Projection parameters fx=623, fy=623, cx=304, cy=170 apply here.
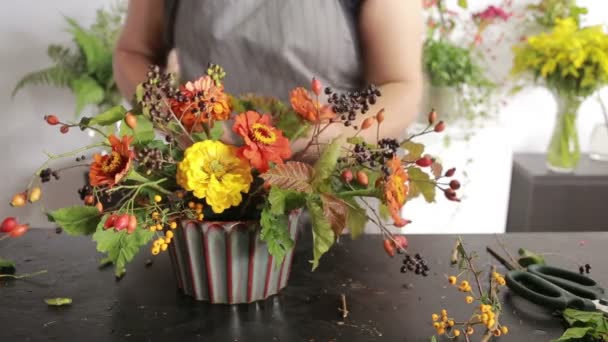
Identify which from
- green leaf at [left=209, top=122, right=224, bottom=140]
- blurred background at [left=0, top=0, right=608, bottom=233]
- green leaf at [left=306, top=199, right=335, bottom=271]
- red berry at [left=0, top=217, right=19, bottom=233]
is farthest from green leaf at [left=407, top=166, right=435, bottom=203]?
blurred background at [left=0, top=0, right=608, bottom=233]

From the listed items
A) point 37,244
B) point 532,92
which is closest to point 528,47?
point 532,92

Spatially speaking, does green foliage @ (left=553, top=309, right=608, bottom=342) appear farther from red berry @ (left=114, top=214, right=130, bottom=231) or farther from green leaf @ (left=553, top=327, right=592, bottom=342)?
red berry @ (left=114, top=214, right=130, bottom=231)

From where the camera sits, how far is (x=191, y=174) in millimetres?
627

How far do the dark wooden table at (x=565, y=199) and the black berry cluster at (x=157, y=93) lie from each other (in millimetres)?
1819

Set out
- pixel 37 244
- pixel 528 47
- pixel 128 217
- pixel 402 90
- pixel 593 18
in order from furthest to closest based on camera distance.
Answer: pixel 593 18 < pixel 528 47 < pixel 402 90 < pixel 37 244 < pixel 128 217

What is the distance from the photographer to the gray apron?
3.54 ft

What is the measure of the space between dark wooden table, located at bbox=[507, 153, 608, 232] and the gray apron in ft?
4.27

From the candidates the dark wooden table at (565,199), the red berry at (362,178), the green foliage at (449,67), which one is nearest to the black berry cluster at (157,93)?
the red berry at (362,178)

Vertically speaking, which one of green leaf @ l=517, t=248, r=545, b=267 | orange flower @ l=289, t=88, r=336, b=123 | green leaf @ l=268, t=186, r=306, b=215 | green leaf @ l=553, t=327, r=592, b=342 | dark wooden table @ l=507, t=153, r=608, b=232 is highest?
orange flower @ l=289, t=88, r=336, b=123

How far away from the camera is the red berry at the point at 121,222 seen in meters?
0.59

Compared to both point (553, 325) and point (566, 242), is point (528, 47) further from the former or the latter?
point (553, 325)

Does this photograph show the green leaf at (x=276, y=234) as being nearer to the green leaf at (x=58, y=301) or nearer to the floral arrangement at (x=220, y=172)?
the floral arrangement at (x=220, y=172)

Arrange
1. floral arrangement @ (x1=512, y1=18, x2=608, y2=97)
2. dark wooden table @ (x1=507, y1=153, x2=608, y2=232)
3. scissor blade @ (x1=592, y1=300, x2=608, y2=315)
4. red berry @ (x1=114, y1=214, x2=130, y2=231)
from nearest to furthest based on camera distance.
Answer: red berry @ (x1=114, y1=214, x2=130, y2=231)
scissor blade @ (x1=592, y1=300, x2=608, y2=315)
floral arrangement @ (x1=512, y1=18, x2=608, y2=97)
dark wooden table @ (x1=507, y1=153, x2=608, y2=232)

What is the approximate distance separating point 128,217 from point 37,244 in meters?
0.38
